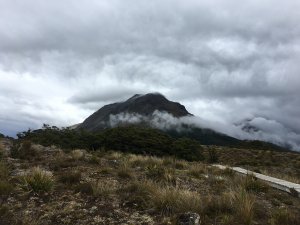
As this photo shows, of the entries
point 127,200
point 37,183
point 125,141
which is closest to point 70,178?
point 37,183

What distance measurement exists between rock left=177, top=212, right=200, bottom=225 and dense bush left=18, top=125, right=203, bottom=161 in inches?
1009

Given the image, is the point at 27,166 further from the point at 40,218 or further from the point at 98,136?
the point at 98,136

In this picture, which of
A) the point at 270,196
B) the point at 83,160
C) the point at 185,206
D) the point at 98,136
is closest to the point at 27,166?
the point at 83,160

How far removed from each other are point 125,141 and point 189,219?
2794cm

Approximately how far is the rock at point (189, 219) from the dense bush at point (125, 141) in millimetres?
25628

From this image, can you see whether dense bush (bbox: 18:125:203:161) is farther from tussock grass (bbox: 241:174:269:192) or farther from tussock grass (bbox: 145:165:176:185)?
tussock grass (bbox: 241:174:269:192)

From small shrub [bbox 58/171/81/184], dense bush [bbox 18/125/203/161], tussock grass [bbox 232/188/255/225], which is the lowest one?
tussock grass [bbox 232/188/255/225]

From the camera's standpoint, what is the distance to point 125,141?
36688mm

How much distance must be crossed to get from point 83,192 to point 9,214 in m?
2.29

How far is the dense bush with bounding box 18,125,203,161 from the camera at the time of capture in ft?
118

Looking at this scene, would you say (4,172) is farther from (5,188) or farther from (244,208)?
(244,208)

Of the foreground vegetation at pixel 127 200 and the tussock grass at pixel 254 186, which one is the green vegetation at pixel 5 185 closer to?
the foreground vegetation at pixel 127 200

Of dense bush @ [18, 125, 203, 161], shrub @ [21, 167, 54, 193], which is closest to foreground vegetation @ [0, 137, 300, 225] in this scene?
shrub @ [21, 167, 54, 193]

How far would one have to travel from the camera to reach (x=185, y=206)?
392 inches
